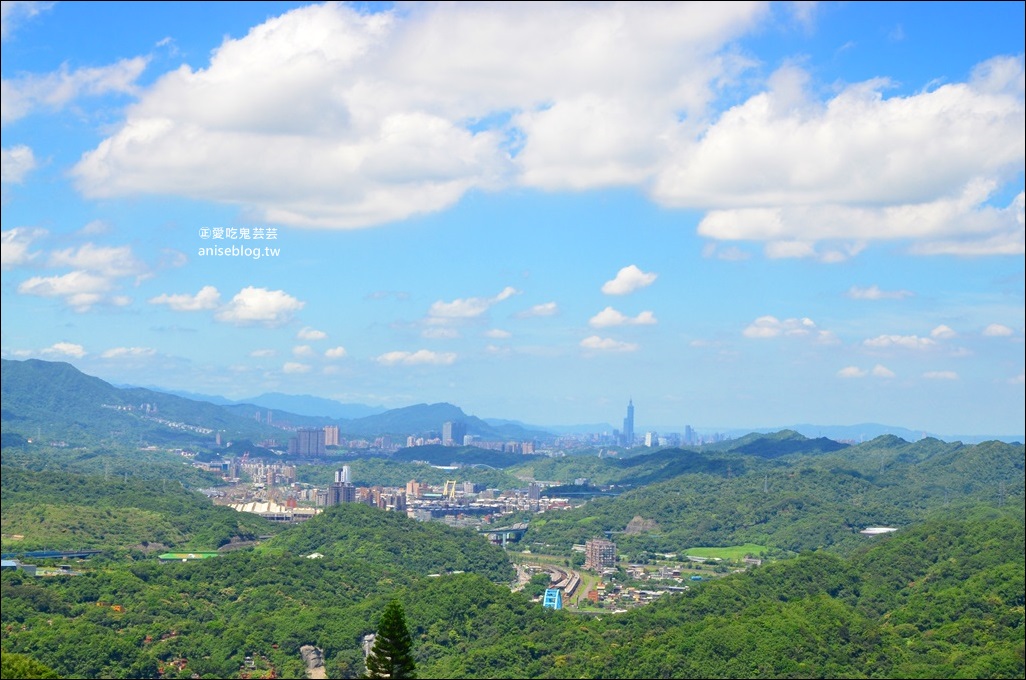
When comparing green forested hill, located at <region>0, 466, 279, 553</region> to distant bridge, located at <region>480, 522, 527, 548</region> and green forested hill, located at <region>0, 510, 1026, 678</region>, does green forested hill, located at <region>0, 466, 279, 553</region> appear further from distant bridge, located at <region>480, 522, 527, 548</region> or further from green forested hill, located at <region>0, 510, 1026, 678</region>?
distant bridge, located at <region>480, 522, 527, 548</region>

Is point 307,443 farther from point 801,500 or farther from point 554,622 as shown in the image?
point 554,622

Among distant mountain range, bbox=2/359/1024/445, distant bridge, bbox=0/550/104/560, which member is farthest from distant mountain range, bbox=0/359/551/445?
distant bridge, bbox=0/550/104/560

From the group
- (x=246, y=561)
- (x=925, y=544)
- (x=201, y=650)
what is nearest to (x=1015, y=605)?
(x=925, y=544)

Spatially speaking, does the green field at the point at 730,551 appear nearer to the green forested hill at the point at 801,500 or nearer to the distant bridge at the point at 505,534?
the green forested hill at the point at 801,500

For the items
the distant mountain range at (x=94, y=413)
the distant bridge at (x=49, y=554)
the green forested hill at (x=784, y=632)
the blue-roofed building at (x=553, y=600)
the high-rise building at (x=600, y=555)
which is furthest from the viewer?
the distant mountain range at (x=94, y=413)

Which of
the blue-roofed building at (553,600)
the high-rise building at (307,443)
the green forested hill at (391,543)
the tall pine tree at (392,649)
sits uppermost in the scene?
the high-rise building at (307,443)

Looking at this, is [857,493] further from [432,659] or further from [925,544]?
[432,659]

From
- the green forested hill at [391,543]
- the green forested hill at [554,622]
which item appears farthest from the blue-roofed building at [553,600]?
the green forested hill at [391,543]

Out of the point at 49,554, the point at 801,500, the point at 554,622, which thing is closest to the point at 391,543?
the point at 49,554
